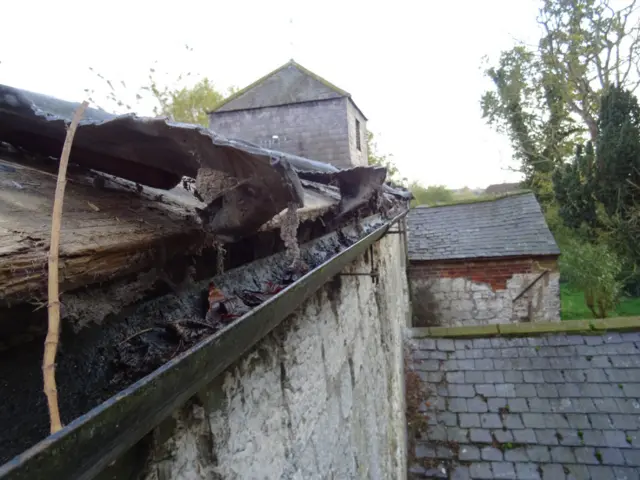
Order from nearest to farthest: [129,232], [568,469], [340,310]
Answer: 1. [129,232]
2. [340,310]
3. [568,469]

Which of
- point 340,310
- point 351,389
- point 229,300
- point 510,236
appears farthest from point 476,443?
point 510,236

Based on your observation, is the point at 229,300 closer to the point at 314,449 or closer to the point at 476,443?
the point at 314,449

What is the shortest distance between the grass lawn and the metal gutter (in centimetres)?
1744

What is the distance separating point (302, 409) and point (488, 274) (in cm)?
919

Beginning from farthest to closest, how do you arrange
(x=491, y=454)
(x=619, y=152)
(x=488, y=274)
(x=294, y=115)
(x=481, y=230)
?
(x=294, y=115), (x=619, y=152), (x=481, y=230), (x=488, y=274), (x=491, y=454)

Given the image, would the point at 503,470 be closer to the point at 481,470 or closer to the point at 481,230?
the point at 481,470

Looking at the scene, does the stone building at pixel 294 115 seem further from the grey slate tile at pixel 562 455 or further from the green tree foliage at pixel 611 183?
the grey slate tile at pixel 562 455

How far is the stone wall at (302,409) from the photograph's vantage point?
45.8 inches

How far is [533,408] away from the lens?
15.3 feet

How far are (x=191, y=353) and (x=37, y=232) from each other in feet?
1.22

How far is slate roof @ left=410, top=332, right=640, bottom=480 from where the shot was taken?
4184mm

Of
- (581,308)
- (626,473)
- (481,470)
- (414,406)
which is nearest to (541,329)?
(626,473)

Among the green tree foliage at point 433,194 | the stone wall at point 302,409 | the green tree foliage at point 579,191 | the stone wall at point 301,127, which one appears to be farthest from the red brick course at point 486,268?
the green tree foliage at point 433,194

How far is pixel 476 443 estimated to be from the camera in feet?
14.7
